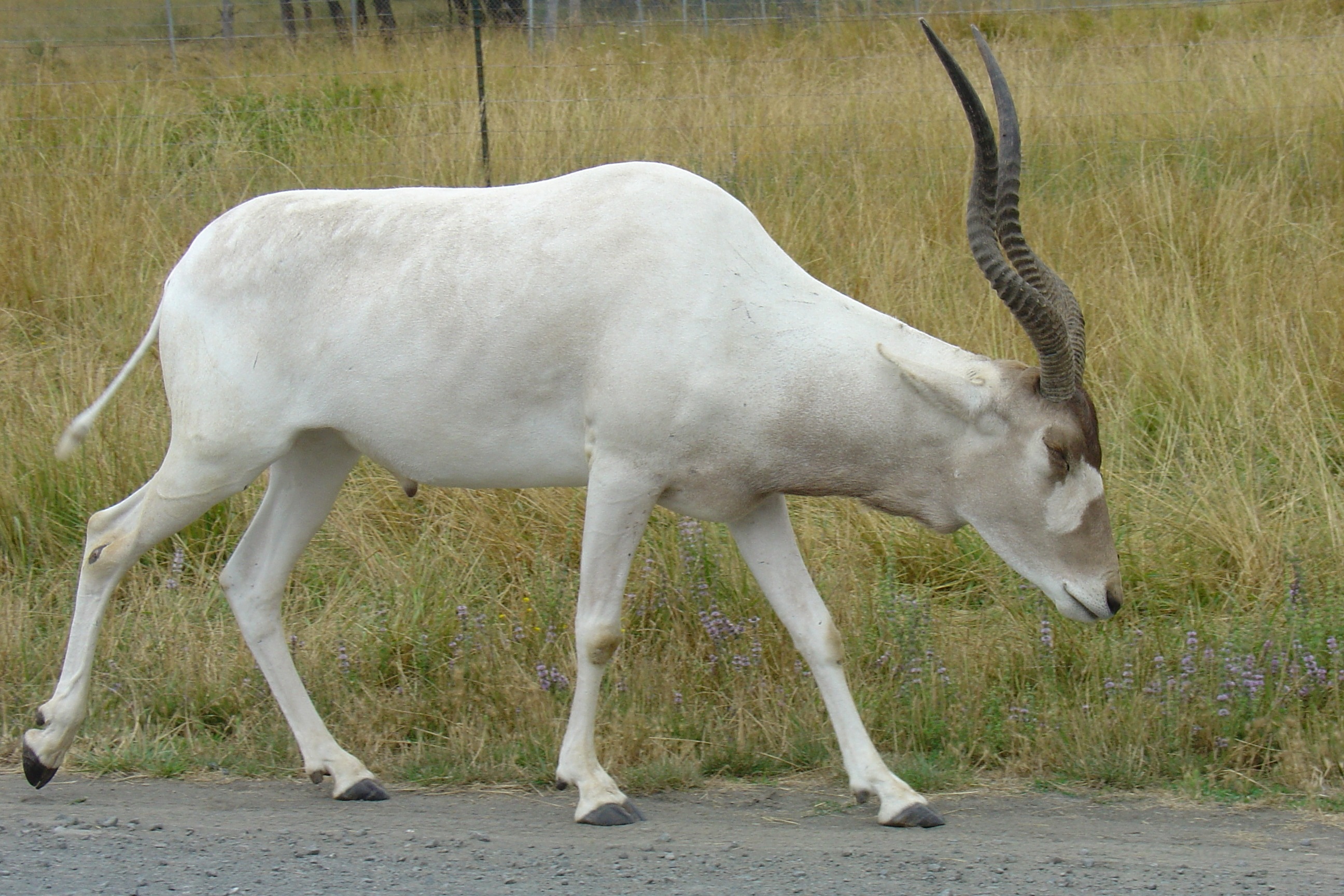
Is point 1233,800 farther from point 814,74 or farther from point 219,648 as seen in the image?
point 814,74

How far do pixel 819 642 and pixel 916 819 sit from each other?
1.66ft

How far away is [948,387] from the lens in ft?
11.4

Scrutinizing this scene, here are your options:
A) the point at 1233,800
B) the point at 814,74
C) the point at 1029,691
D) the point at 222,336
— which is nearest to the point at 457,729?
the point at 222,336

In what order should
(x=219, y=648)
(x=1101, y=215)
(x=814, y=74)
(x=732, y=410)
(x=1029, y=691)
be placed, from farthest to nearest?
(x=814, y=74)
(x=1101, y=215)
(x=219, y=648)
(x=1029, y=691)
(x=732, y=410)

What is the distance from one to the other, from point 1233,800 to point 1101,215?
4.21 meters

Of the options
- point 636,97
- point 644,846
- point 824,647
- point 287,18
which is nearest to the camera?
point 644,846

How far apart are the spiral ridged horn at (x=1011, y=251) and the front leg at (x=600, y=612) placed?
0.99 m

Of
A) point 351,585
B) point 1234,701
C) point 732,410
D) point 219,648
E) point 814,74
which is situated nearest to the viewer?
point 732,410

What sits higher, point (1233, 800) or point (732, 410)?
point (732, 410)

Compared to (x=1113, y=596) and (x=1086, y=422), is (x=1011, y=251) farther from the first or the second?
(x=1113, y=596)

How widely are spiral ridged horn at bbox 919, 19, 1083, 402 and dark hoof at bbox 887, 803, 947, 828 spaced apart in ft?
3.51

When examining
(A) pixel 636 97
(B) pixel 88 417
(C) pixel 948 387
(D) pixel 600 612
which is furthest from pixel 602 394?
(A) pixel 636 97

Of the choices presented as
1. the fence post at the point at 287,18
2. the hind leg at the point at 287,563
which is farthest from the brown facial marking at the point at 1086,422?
the fence post at the point at 287,18

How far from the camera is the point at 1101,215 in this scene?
7234 millimetres
